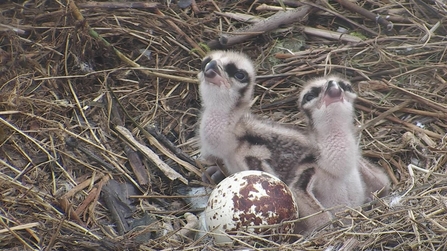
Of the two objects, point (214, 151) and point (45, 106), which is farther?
point (45, 106)

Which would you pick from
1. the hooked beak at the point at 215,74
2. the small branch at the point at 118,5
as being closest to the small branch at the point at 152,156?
the hooked beak at the point at 215,74

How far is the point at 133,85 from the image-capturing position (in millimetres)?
5746

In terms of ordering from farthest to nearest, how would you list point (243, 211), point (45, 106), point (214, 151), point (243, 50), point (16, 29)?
point (243, 50)
point (16, 29)
point (45, 106)
point (214, 151)
point (243, 211)

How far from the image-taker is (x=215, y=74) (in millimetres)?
4660

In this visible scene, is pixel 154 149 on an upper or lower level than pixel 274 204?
lower

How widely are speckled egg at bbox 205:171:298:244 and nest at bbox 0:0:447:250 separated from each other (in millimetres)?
122

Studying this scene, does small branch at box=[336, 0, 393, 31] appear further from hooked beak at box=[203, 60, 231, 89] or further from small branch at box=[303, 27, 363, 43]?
hooked beak at box=[203, 60, 231, 89]

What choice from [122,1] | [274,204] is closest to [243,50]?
[122,1]

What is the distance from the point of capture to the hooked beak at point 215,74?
4.65m

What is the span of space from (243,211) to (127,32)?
2.47m

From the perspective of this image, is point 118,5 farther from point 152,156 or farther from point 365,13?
point 365,13

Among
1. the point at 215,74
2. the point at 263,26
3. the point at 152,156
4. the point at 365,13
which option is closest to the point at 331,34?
the point at 365,13

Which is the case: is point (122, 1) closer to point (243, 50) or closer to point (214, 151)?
point (243, 50)

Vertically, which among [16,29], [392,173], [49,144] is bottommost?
[392,173]
